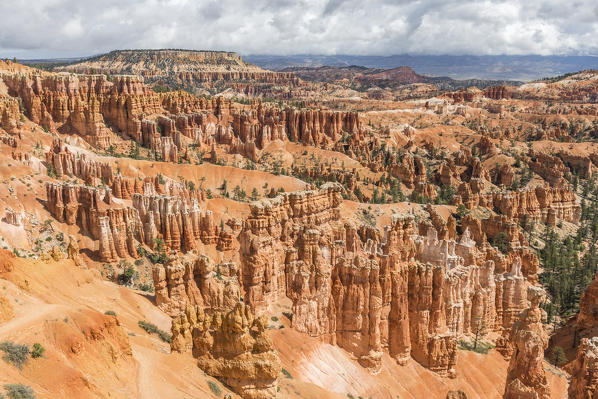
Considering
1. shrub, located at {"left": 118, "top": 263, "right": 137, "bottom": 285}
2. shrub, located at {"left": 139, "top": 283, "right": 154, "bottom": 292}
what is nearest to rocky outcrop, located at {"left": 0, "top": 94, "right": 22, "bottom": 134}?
shrub, located at {"left": 118, "top": 263, "right": 137, "bottom": 285}

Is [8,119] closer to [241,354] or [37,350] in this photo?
[241,354]

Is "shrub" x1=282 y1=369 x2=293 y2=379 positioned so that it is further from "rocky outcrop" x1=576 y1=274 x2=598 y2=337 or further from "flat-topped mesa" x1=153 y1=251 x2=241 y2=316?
"rocky outcrop" x1=576 y1=274 x2=598 y2=337

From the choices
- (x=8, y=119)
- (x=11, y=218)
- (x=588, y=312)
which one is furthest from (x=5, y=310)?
(x=8, y=119)

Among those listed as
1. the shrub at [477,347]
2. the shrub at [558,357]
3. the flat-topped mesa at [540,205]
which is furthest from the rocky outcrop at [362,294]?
the flat-topped mesa at [540,205]

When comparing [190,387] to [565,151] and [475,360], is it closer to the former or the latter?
[475,360]

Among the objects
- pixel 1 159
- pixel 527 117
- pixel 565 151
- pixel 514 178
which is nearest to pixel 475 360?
pixel 1 159
